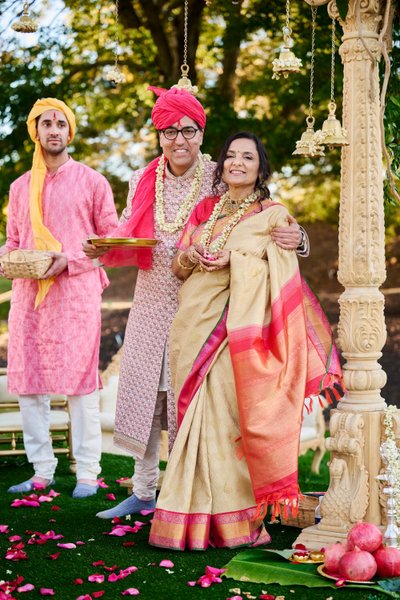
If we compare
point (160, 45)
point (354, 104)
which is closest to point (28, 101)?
point (160, 45)

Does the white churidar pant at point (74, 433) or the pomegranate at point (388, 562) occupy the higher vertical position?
the white churidar pant at point (74, 433)

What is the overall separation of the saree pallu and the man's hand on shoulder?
4.18 ft

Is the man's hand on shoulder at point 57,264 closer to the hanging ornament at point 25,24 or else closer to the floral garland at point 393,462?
the hanging ornament at point 25,24

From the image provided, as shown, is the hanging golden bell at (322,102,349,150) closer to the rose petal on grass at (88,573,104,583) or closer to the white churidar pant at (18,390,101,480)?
the rose petal on grass at (88,573,104,583)

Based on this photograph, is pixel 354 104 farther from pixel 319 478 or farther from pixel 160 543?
pixel 319 478

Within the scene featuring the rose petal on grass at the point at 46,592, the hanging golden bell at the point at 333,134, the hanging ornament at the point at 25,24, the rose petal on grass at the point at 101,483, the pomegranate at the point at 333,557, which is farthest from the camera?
the rose petal on grass at the point at 101,483

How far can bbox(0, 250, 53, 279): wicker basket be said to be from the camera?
5.83 metres

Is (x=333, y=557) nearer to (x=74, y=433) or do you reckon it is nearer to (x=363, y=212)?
(x=363, y=212)

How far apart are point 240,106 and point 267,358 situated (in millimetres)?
7224

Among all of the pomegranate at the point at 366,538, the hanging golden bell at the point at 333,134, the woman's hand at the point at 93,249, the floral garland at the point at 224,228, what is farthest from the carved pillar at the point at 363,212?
the woman's hand at the point at 93,249

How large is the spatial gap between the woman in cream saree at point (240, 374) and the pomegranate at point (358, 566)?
590 millimetres

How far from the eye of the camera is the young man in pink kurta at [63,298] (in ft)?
19.9

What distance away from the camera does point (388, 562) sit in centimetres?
416

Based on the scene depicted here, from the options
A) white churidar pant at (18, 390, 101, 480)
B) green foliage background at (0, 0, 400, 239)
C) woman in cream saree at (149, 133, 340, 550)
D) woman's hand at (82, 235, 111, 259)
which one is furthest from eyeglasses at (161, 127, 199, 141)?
green foliage background at (0, 0, 400, 239)
